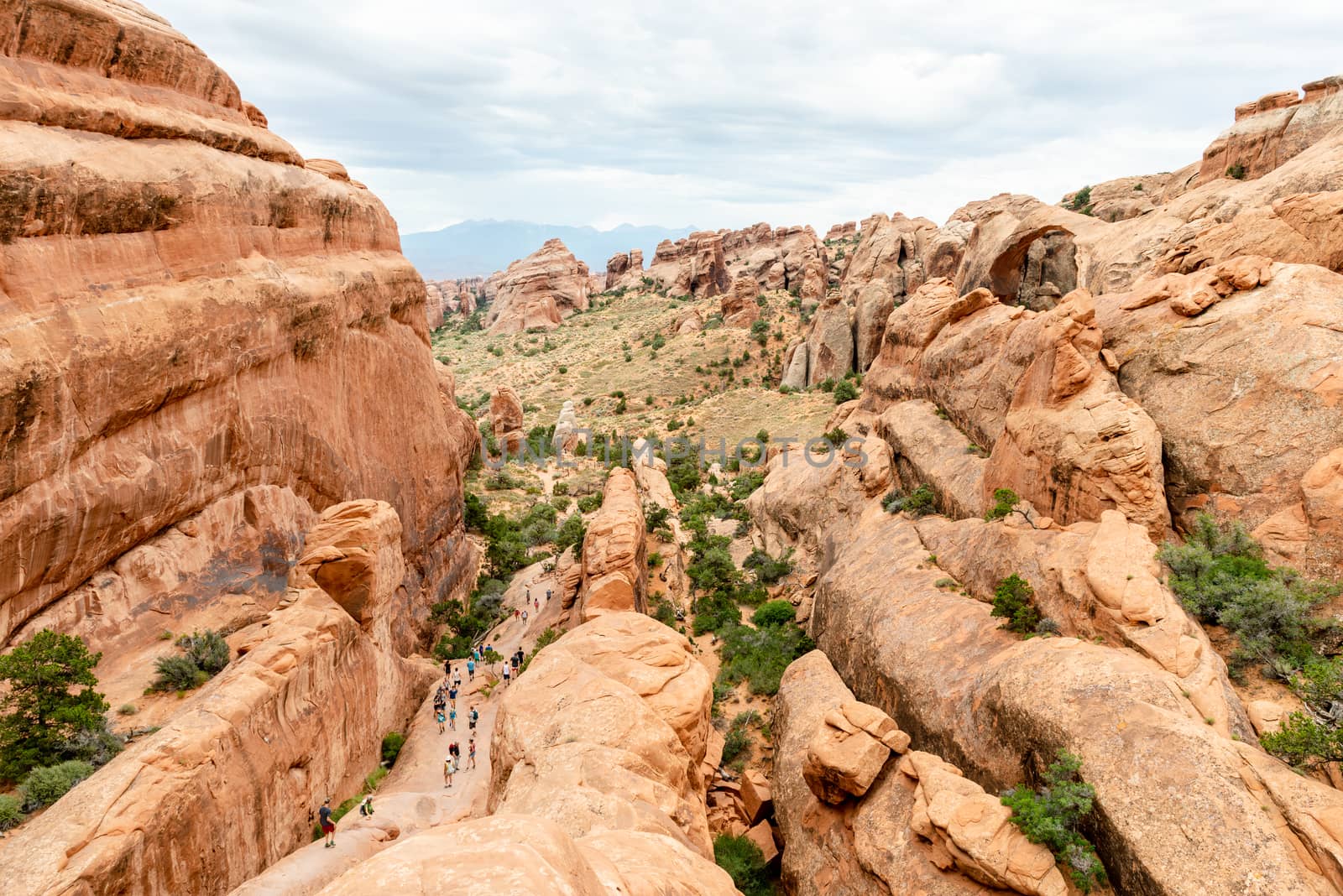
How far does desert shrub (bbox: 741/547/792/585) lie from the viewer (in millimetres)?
31375

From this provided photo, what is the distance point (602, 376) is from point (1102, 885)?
228ft

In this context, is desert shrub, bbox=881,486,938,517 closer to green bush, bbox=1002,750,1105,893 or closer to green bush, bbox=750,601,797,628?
green bush, bbox=750,601,797,628

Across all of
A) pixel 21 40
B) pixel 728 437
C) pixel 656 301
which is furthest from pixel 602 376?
pixel 21 40

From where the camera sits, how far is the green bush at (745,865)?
14.6 metres

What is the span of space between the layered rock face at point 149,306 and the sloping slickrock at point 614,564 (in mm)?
9432

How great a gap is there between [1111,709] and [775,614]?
1810 cm

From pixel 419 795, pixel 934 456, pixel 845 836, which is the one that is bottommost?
pixel 419 795

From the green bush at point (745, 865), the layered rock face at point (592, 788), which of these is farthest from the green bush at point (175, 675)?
the green bush at point (745, 865)

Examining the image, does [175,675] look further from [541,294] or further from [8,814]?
[541,294]

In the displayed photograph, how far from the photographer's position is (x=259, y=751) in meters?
13.9

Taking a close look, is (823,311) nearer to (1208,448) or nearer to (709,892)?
(1208,448)

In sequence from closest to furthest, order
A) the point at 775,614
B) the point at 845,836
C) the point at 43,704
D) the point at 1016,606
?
the point at 43,704, the point at 845,836, the point at 1016,606, the point at 775,614

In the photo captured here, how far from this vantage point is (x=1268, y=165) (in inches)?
1260

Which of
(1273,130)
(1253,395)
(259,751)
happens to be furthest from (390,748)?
→ (1273,130)
